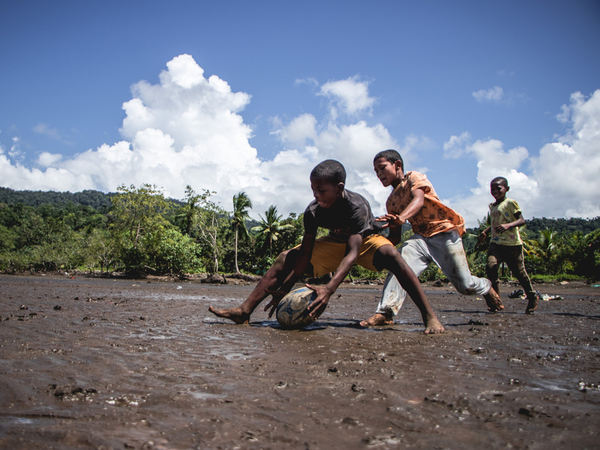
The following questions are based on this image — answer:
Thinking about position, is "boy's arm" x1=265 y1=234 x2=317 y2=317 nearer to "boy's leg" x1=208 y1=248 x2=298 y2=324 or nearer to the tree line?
"boy's leg" x1=208 y1=248 x2=298 y2=324

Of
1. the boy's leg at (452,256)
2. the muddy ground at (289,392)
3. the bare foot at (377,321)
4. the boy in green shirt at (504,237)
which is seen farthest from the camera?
the boy in green shirt at (504,237)

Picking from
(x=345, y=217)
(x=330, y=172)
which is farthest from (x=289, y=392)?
(x=345, y=217)

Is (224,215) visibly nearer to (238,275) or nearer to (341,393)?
(238,275)

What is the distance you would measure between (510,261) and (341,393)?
6186mm

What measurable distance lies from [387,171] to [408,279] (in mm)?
1276

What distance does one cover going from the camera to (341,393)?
1938mm

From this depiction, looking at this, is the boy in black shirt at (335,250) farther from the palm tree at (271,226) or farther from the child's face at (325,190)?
the palm tree at (271,226)

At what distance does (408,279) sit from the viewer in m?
4.27

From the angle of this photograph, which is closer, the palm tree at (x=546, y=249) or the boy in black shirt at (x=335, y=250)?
the boy in black shirt at (x=335, y=250)

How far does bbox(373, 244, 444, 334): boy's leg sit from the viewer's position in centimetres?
421

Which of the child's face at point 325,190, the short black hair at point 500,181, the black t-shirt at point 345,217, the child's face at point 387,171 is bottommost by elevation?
the black t-shirt at point 345,217

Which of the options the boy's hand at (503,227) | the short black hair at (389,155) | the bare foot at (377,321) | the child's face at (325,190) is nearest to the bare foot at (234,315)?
the bare foot at (377,321)

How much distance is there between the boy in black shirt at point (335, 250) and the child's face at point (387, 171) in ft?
2.08

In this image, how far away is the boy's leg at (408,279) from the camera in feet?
13.8
